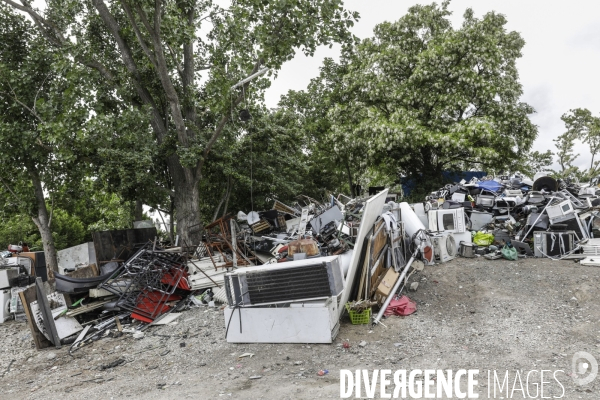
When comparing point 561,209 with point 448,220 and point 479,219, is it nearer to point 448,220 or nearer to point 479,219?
point 479,219

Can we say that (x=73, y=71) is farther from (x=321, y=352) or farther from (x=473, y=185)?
(x=473, y=185)

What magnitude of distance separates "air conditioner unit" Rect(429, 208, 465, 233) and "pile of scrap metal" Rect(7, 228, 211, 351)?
5633 mm

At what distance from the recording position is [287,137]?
15.6 metres

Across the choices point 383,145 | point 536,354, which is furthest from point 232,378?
point 383,145

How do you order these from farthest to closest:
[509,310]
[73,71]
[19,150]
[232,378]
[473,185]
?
[473,185] < [19,150] < [73,71] < [509,310] < [232,378]

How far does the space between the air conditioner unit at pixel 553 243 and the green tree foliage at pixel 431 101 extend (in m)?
6.77

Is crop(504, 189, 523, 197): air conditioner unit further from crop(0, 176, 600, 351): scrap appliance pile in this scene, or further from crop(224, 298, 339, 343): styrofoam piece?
crop(224, 298, 339, 343): styrofoam piece

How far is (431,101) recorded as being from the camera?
17.0 meters

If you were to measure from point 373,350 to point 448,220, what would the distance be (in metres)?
5.29

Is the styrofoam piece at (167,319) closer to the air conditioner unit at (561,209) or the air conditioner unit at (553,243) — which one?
the air conditioner unit at (553,243)

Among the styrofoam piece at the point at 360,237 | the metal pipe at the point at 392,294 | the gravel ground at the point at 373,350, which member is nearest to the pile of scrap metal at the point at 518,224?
the gravel ground at the point at 373,350

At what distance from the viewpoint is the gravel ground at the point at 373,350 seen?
16.1 feet

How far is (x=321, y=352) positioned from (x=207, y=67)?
12557 mm

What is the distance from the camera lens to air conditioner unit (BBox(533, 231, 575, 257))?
29.8 ft
